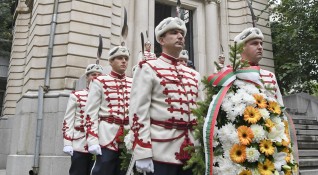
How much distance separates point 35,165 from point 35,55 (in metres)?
4.26

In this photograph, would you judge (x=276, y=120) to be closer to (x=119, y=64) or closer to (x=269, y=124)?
(x=269, y=124)

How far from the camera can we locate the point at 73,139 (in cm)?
623

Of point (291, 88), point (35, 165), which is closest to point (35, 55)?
point (35, 165)

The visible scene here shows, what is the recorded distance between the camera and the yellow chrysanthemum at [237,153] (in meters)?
2.93

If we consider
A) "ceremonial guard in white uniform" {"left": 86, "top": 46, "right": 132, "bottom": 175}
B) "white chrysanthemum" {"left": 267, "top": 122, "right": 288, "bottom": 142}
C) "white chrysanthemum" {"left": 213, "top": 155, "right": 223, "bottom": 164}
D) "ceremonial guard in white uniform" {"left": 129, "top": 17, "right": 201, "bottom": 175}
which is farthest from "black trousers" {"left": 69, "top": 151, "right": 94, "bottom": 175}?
"white chrysanthemum" {"left": 267, "top": 122, "right": 288, "bottom": 142}

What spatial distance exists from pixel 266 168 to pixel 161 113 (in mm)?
1095

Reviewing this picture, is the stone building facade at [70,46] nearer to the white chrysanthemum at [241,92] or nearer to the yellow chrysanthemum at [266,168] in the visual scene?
the white chrysanthemum at [241,92]

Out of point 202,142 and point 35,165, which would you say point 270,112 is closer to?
point 202,142

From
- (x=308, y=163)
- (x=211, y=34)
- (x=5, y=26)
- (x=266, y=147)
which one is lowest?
(x=308, y=163)

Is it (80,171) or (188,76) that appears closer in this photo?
(188,76)

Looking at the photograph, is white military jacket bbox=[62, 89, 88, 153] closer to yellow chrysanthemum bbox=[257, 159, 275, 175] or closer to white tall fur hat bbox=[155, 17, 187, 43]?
white tall fur hat bbox=[155, 17, 187, 43]

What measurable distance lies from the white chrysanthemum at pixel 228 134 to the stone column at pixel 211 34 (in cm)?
1290

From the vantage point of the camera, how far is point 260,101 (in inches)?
126

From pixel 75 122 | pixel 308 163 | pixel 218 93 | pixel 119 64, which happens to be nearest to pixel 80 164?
pixel 75 122
